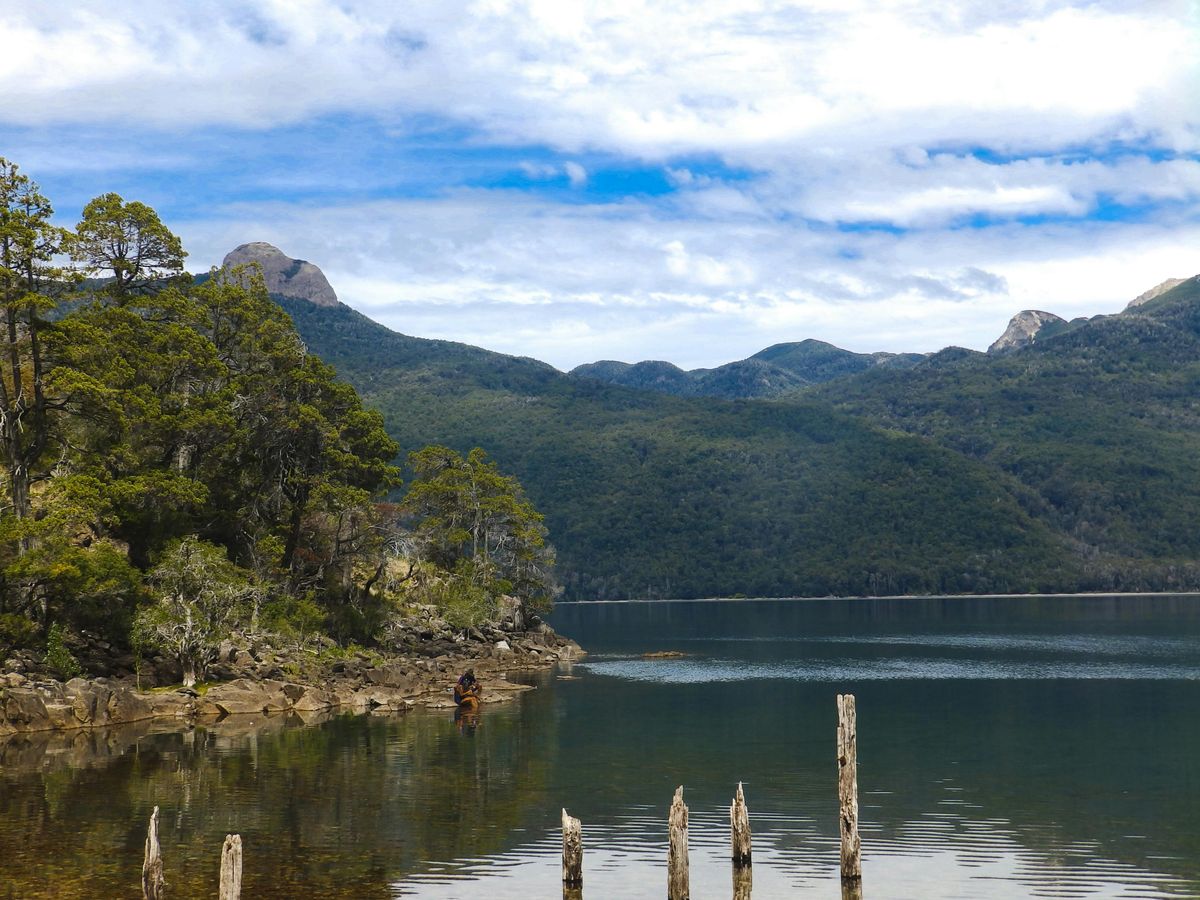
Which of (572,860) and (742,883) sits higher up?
(572,860)

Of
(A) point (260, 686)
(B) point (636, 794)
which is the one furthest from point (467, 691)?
(B) point (636, 794)

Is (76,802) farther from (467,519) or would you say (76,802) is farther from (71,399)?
(467,519)

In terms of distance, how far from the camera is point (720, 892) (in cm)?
2997

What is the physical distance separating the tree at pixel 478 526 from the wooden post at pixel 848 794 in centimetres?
7100

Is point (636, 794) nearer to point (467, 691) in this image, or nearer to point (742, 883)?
point (742, 883)

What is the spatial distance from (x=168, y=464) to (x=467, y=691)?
854 inches

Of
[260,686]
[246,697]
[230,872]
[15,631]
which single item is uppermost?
[15,631]

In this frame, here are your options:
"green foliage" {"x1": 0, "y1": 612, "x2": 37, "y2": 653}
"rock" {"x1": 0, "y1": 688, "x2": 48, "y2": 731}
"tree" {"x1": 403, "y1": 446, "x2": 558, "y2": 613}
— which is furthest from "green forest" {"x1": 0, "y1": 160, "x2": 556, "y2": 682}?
"tree" {"x1": 403, "y1": 446, "x2": 558, "y2": 613}

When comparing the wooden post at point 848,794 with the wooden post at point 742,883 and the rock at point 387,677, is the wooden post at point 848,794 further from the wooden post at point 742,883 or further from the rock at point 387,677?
the rock at point 387,677

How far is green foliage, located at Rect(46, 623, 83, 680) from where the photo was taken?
57.4 meters

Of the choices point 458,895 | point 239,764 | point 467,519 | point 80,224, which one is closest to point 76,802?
point 239,764

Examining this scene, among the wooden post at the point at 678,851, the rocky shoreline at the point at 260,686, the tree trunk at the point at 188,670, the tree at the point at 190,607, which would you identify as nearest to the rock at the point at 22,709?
the rocky shoreline at the point at 260,686

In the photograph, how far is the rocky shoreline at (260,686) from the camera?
180 feet

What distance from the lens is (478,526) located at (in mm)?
105062
